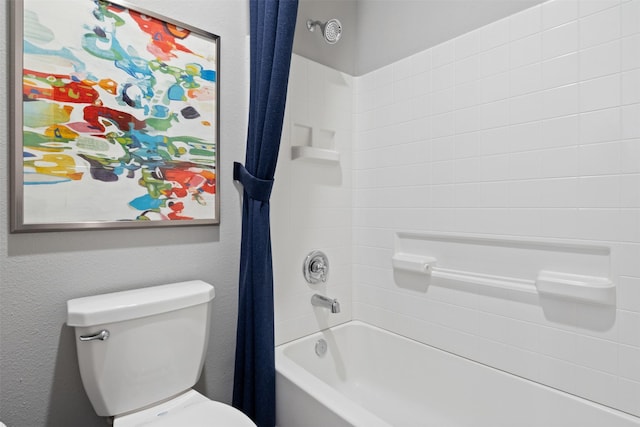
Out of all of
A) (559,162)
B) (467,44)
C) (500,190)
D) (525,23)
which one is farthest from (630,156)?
(467,44)

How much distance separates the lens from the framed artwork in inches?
39.7

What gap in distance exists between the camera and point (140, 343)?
105 centimetres

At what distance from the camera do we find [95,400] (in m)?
1.00

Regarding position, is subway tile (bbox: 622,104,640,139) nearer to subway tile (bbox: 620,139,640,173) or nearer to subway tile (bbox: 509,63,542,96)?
subway tile (bbox: 620,139,640,173)

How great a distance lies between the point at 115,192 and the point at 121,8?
65cm

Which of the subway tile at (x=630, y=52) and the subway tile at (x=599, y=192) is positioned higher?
the subway tile at (x=630, y=52)

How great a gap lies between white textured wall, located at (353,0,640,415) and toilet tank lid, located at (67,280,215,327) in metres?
1.02

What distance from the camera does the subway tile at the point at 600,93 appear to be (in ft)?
3.54

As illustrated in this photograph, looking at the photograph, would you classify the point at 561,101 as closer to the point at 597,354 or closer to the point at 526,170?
the point at 526,170

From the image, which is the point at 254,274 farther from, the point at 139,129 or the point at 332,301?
the point at 139,129

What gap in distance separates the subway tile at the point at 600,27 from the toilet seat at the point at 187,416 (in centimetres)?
169

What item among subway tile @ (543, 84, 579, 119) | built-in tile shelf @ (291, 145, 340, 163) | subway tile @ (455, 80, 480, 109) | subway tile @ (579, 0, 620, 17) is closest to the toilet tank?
built-in tile shelf @ (291, 145, 340, 163)

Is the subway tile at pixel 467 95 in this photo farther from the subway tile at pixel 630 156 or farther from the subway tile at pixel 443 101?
the subway tile at pixel 630 156

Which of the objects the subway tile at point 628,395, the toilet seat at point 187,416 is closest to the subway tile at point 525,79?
the subway tile at point 628,395
